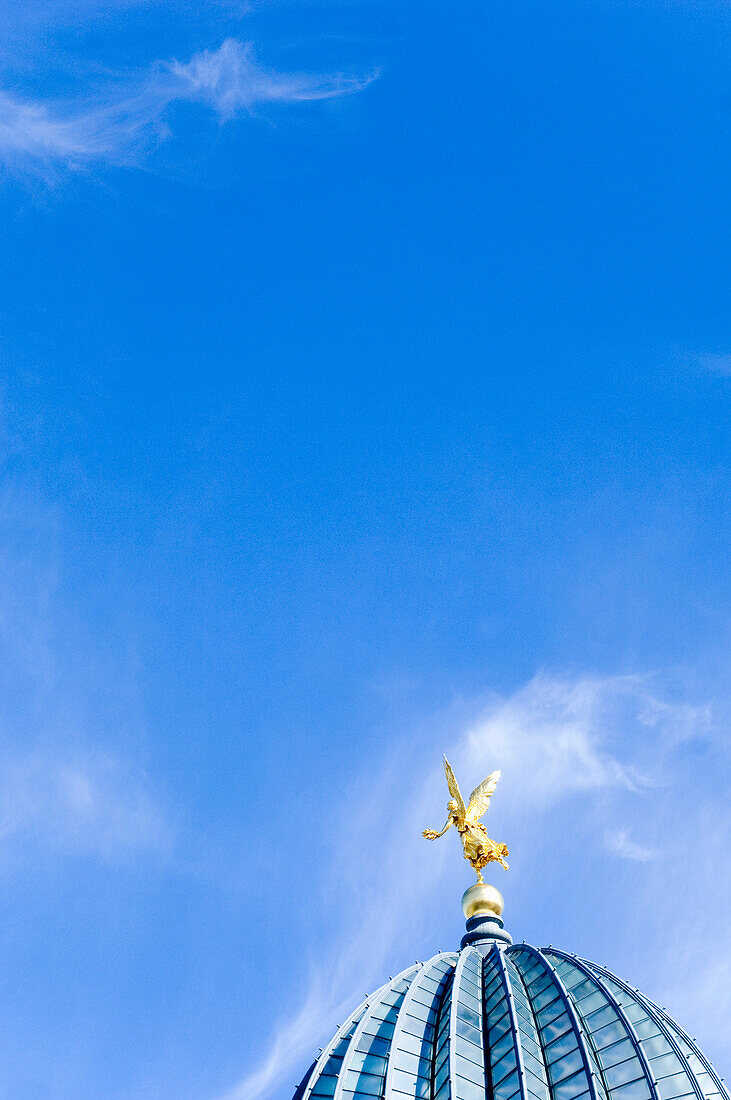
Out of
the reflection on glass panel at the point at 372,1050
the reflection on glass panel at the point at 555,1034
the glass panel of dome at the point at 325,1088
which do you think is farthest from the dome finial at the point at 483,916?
the glass panel of dome at the point at 325,1088

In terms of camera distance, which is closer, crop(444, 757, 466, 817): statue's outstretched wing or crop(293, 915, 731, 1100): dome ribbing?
crop(293, 915, 731, 1100): dome ribbing

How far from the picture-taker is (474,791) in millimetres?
65812

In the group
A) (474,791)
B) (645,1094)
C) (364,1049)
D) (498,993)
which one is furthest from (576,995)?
(474,791)

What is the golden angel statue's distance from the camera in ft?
210

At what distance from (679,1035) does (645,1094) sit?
5.71 meters

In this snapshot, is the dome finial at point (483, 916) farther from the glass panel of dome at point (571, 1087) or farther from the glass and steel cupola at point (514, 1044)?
the glass panel of dome at point (571, 1087)

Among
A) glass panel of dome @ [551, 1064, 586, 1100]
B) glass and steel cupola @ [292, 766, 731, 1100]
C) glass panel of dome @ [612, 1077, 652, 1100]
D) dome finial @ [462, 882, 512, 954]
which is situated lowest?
glass panel of dome @ [612, 1077, 652, 1100]

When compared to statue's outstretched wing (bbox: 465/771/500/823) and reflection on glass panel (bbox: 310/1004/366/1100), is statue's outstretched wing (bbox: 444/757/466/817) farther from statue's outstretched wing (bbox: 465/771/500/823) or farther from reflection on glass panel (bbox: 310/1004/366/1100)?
reflection on glass panel (bbox: 310/1004/366/1100)

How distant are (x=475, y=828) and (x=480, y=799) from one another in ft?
5.84

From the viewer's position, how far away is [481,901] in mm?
62188

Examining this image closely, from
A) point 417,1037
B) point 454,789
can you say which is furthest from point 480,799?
point 417,1037

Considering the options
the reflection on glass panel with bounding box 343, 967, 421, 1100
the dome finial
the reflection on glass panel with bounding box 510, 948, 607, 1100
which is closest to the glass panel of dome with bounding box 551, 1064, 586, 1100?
the reflection on glass panel with bounding box 510, 948, 607, 1100

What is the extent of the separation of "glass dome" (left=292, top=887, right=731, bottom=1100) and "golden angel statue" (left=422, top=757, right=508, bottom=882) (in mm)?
10674

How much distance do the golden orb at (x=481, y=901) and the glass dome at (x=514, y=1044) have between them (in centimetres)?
844
